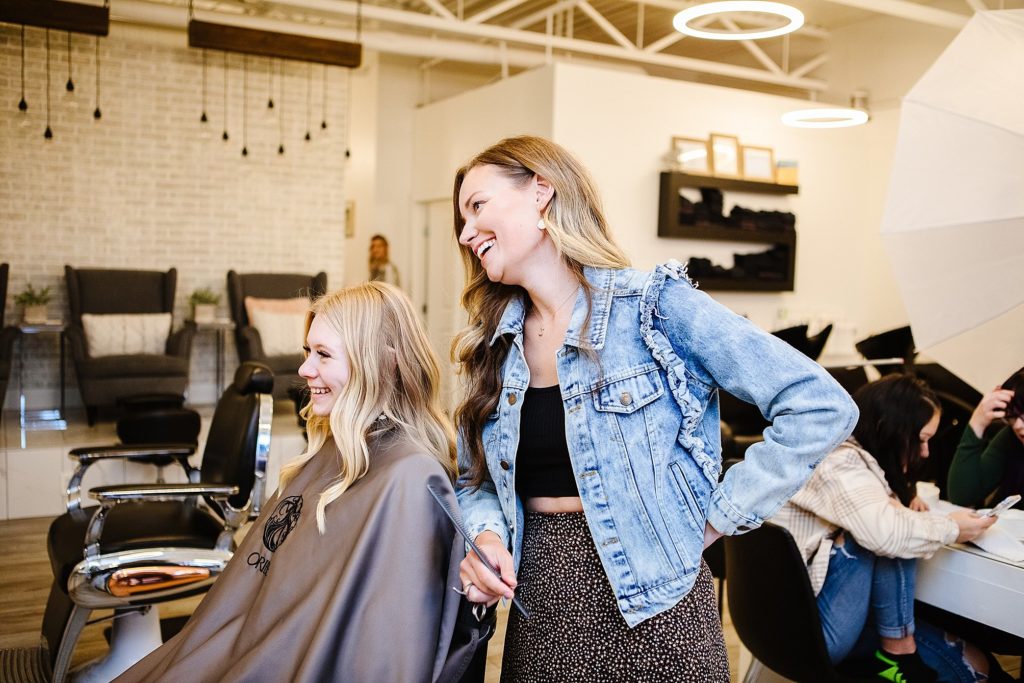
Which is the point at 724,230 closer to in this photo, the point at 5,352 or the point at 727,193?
the point at 727,193

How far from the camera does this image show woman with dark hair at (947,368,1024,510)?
9.32 ft

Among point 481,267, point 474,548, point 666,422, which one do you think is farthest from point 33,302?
point 666,422

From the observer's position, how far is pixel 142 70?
790cm

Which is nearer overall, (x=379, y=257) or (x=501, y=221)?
(x=501, y=221)

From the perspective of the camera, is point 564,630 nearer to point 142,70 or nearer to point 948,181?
point 948,181

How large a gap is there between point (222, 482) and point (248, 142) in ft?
18.9

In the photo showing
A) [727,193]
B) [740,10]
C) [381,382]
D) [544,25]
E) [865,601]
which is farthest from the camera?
[544,25]

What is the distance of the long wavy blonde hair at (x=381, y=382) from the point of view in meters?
1.87

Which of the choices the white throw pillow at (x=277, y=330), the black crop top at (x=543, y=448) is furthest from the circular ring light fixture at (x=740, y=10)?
the white throw pillow at (x=277, y=330)

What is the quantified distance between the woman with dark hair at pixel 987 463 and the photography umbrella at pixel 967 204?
0.34 meters

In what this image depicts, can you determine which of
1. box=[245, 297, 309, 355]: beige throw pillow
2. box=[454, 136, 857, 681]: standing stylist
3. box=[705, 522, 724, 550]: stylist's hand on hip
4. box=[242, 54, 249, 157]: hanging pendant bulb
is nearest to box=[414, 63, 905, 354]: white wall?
box=[242, 54, 249, 157]: hanging pendant bulb

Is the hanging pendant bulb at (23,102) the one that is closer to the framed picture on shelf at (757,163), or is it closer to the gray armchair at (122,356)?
the gray armchair at (122,356)

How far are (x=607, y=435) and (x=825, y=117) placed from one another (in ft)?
19.1

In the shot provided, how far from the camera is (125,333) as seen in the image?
23.8ft
